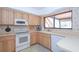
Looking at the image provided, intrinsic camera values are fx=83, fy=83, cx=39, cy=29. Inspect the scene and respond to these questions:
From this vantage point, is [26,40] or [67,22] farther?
[26,40]

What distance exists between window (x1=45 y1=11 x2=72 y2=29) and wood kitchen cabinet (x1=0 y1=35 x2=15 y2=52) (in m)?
2.02

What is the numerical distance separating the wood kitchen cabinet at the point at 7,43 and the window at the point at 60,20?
2016mm

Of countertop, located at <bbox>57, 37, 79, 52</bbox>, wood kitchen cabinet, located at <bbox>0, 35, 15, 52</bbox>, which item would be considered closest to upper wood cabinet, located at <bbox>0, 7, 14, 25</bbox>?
wood kitchen cabinet, located at <bbox>0, 35, 15, 52</bbox>

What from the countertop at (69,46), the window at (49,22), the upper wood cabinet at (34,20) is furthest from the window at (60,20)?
the countertop at (69,46)

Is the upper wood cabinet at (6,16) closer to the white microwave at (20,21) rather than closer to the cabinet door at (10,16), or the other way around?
the cabinet door at (10,16)

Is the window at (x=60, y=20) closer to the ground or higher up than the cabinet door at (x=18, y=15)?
closer to the ground

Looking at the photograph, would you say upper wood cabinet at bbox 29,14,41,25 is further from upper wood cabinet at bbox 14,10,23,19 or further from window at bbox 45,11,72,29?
upper wood cabinet at bbox 14,10,23,19

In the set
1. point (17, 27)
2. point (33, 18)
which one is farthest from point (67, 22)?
point (17, 27)

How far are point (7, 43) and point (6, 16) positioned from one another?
3.20ft

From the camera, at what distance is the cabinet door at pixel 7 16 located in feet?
9.28

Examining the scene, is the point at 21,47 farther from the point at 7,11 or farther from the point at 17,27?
the point at 7,11

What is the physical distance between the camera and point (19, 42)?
3195 millimetres
